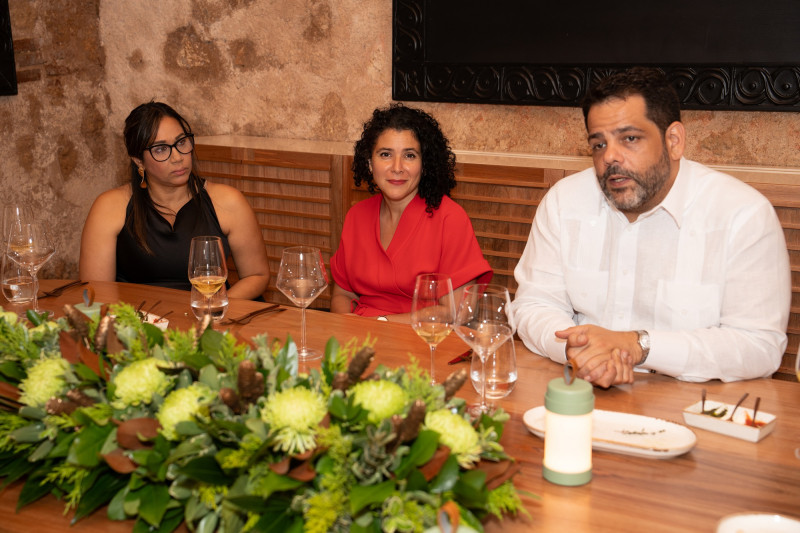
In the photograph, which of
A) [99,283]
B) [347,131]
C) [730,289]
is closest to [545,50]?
[347,131]

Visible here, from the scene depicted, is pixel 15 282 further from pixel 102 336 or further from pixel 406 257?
pixel 406 257

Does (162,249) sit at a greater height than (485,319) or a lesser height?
lesser

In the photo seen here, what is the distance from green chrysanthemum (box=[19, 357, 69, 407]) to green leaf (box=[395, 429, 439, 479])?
0.61 metres

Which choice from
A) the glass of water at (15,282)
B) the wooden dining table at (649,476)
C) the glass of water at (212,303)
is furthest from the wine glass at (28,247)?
the wooden dining table at (649,476)

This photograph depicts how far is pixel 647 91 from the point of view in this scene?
2.18 meters

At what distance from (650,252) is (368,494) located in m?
1.45

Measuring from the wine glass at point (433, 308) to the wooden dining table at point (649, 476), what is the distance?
0.16 m

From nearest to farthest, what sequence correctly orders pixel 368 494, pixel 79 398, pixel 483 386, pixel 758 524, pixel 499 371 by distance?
pixel 368 494
pixel 758 524
pixel 79 398
pixel 483 386
pixel 499 371

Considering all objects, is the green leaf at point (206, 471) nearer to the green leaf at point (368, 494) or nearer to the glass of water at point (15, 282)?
the green leaf at point (368, 494)

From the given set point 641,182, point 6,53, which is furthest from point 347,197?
point 641,182

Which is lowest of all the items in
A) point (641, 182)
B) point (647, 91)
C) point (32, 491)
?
point (32, 491)

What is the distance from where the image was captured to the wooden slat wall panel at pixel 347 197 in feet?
10.5

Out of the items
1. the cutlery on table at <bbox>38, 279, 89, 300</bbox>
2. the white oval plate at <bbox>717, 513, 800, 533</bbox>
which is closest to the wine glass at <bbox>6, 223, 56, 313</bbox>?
the cutlery on table at <bbox>38, 279, 89, 300</bbox>

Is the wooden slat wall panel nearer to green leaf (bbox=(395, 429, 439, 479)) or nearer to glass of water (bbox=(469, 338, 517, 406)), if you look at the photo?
glass of water (bbox=(469, 338, 517, 406))
